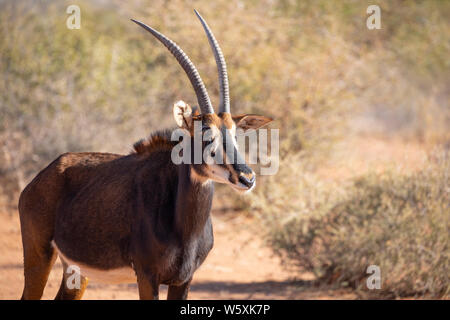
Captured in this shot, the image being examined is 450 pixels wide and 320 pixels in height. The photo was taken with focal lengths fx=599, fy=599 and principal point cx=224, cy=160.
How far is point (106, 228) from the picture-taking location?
4527 millimetres

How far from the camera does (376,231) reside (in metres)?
7.08

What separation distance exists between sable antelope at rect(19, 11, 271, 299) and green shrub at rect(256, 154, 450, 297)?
9.87 feet

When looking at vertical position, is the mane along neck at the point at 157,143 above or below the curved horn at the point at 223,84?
below

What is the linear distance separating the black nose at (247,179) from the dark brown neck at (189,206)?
457mm

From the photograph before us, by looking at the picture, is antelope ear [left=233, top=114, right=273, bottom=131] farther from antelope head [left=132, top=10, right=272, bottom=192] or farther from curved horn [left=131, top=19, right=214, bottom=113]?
curved horn [left=131, top=19, right=214, bottom=113]

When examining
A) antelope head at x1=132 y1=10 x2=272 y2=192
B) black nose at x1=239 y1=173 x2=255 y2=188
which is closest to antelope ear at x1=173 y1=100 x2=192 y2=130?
antelope head at x1=132 y1=10 x2=272 y2=192

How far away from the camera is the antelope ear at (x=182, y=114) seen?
168 inches

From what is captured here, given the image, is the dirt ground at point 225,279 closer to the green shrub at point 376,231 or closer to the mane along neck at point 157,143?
the green shrub at point 376,231

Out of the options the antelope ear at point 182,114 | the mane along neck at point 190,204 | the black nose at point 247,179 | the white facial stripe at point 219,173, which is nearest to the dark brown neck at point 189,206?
the mane along neck at point 190,204

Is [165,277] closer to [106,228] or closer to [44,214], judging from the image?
[106,228]

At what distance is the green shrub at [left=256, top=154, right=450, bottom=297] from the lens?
6867 mm
